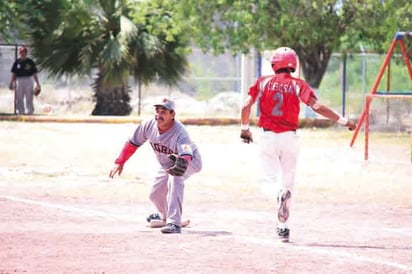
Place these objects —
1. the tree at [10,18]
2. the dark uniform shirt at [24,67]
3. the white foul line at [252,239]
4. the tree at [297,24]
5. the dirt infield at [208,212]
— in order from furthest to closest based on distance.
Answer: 1. the dark uniform shirt at [24,67]
2. the tree at [10,18]
3. the tree at [297,24]
4. the white foul line at [252,239]
5. the dirt infield at [208,212]

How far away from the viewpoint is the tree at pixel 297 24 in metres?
29.0

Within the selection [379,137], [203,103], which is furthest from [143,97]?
[379,137]

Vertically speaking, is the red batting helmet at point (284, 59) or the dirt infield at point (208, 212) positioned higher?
the red batting helmet at point (284, 59)

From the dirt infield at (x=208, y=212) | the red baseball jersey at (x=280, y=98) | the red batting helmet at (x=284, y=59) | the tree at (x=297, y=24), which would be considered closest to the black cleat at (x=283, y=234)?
the dirt infield at (x=208, y=212)

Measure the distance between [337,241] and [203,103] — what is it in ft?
93.7

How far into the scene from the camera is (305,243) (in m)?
11.4

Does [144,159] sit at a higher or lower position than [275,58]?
lower

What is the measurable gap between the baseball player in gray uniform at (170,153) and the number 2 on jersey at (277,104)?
921 millimetres

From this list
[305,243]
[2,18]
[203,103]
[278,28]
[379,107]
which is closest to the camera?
[305,243]

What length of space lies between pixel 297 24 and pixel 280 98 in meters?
17.6

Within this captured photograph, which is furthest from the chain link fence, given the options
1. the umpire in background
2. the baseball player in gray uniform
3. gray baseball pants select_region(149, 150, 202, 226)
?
the baseball player in gray uniform

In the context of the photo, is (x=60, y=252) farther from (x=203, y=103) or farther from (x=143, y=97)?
(x=143, y=97)

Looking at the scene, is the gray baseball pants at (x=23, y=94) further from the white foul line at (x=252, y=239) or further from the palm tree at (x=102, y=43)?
the white foul line at (x=252, y=239)

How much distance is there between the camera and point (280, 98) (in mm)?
11469
